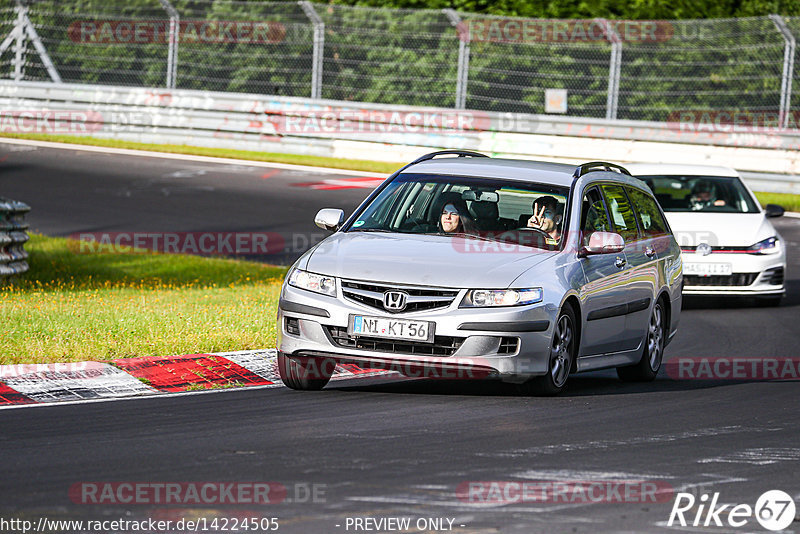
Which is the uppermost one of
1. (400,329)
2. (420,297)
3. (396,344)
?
(420,297)

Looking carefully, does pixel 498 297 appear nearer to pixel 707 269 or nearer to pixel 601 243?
pixel 601 243

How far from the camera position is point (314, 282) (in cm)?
901

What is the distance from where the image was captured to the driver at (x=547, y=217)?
9.83 meters

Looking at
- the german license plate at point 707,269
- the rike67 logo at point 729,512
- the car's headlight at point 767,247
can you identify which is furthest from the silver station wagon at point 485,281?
the car's headlight at point 767,247

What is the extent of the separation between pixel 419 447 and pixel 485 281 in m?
1.64

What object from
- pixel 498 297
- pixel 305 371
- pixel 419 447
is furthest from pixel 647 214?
pixel 419 447

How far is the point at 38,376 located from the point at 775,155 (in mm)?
18191

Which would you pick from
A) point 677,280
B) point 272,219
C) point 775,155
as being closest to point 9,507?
point 677,280

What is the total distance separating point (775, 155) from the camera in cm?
2489

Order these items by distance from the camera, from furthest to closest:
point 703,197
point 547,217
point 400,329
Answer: point 703,197
point 547,217
point 400,329

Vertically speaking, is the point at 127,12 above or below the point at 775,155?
above

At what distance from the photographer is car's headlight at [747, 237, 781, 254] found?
15.5 m

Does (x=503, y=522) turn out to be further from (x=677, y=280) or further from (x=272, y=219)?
(x=272, y=219)

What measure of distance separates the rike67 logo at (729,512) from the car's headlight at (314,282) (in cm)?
303
